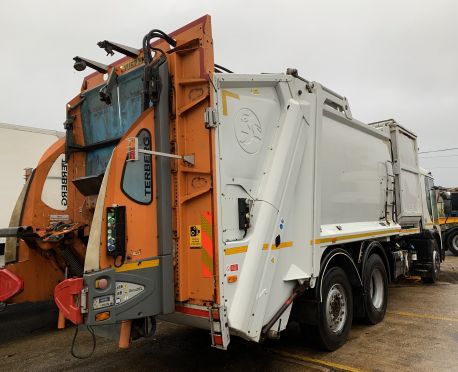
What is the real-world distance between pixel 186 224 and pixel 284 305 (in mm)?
1245

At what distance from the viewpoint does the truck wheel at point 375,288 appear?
17.3 ft

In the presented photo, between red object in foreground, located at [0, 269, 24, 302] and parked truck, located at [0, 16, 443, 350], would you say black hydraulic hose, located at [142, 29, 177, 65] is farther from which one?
red object in foreground, located at [0, 269, 24, 302]

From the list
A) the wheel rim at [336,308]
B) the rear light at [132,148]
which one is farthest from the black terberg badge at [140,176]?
the wheel rim at [336,308]

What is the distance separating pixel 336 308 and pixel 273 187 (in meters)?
1.86

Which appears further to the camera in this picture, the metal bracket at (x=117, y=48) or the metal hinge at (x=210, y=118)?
the metal bracket at (x=117, y=48)

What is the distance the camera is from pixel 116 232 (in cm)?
300

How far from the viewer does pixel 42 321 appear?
6445 millimetres

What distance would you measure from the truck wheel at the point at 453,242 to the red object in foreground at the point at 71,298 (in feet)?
52.7

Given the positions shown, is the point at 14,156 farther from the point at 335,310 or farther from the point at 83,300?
the point at 335,310

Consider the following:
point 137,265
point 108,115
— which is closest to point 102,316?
point 137,265

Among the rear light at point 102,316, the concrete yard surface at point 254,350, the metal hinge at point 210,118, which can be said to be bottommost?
the concrete yard surface at point 254,350

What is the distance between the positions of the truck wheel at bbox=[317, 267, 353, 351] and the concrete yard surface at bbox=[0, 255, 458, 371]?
15 cm

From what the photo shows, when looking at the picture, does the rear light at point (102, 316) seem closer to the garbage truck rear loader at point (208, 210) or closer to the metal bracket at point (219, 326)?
the garbage truck rear loader at point (208, 210)

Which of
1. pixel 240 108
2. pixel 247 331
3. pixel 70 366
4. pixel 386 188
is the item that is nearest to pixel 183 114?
pixel 240 108
